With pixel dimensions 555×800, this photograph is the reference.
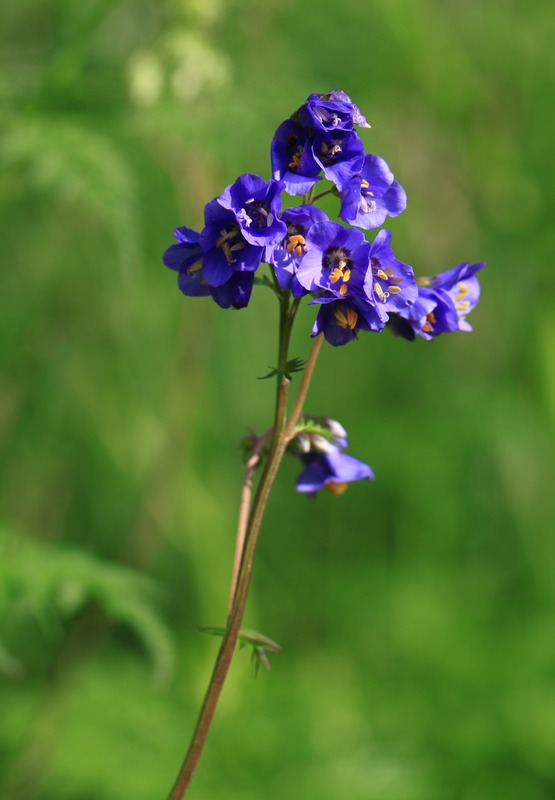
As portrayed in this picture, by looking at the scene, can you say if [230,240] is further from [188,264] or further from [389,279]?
[389,279]

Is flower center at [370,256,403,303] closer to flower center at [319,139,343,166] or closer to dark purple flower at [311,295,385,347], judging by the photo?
dark purple flower at [311,295,385,347]

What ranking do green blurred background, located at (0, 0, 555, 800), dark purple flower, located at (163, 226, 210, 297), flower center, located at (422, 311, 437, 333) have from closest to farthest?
dark purple flower, located at (163, 226, 210, 297) < flower center, located at (422, 311, 437, 333) < green blurred background, located at (0, 0, 555, 800)

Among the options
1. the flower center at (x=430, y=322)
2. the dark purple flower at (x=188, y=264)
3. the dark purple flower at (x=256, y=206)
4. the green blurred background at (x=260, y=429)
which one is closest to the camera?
the dark purple flower at (x=256, y=206)

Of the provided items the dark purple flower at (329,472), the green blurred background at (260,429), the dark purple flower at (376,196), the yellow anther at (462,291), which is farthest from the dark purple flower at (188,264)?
the green blurred background at (260,429)

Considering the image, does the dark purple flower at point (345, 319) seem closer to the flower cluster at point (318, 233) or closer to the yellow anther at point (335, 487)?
the flower cluster at point (318, 233)

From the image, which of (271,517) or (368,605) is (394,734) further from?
(271,517)

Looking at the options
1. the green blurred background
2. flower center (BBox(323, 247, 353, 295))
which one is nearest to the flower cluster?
flower center (BBox(323, 247, 353, 295))

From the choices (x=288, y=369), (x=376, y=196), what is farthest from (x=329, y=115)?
(x=288, y=369)
